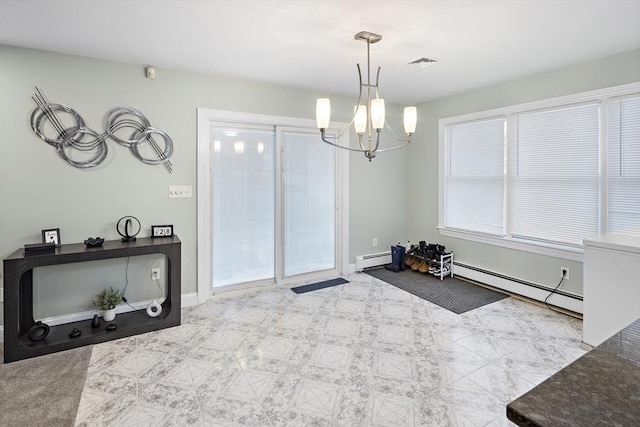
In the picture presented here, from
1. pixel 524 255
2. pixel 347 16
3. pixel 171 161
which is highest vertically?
pixel 347 16

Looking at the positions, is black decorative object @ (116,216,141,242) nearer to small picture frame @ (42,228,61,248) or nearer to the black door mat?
small picture frame @ (42,228,61,248)

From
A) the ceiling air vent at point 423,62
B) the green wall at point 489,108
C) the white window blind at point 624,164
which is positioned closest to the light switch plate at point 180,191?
the ceiling air vent at point 423,62

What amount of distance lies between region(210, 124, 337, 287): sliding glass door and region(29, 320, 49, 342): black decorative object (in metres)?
1.52

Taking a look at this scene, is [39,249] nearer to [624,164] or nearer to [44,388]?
[44,388]

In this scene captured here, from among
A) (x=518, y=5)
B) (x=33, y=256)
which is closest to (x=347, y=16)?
(x=518, y=5)

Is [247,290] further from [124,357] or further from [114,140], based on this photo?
[114,140]

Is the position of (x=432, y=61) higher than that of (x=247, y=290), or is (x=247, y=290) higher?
(x=432, y=61)

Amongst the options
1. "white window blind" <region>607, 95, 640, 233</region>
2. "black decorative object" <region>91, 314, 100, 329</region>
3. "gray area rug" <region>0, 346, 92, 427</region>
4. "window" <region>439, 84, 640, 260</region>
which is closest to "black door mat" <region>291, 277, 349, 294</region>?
"window" <region>439, 84, 640, 260</region>

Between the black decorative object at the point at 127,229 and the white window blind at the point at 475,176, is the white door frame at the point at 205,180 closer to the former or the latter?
the black decorative object at the point at 127,229

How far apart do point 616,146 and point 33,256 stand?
5.07m

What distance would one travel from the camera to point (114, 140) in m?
3.17

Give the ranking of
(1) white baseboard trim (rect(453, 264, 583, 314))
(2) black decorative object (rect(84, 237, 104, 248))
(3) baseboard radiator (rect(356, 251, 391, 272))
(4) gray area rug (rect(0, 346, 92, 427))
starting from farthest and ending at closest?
(3) baseboard radiator (rect(356, 251, 391, 272)) → (1) white baseboard trim (rect(453, 264, 583, 314)) → (2) black decorative object (rect(84, 237, 104, 248)) → (4) gray area rug (rect(0, 346, 92, 427))

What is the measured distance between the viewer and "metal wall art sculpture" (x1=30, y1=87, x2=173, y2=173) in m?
2.90

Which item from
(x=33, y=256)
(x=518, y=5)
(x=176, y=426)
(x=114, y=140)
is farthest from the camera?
(x=114, y=140)
